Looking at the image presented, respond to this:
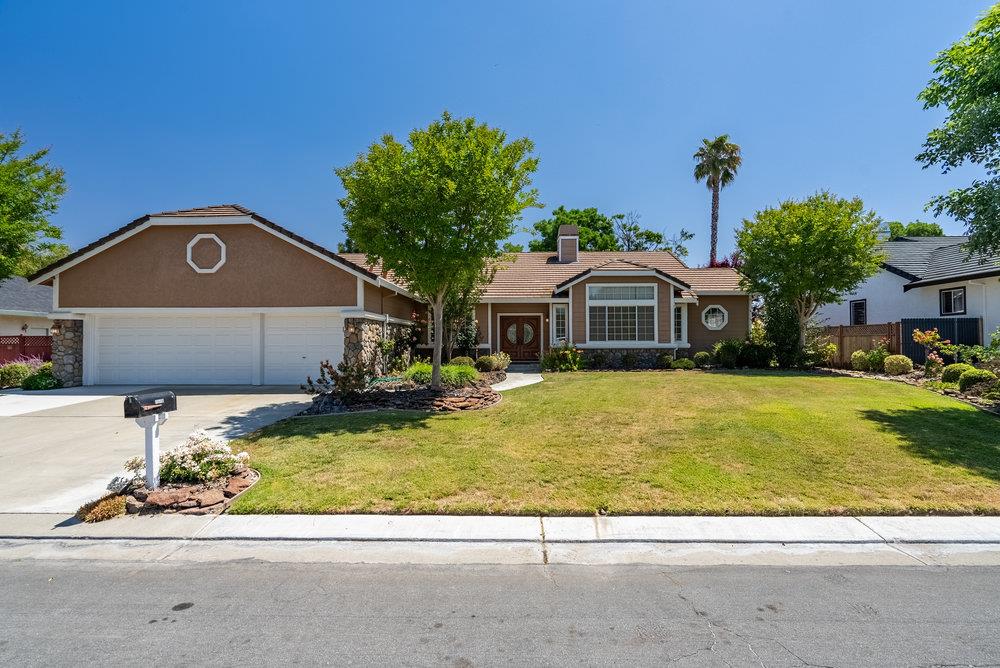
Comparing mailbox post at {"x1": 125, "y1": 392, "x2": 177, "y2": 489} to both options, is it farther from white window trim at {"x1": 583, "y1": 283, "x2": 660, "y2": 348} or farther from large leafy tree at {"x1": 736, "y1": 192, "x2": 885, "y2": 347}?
large leafy tree at {"x1": 736, "y1": 192, "x2": 885, "y2": 347}

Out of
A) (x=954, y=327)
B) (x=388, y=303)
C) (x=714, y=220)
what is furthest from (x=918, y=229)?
(x=388, y=303)

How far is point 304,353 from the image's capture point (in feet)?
51.7

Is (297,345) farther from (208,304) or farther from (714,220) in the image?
(714,220)

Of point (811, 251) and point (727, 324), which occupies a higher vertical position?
point (811, 251)

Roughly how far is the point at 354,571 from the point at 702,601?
9.07 ft

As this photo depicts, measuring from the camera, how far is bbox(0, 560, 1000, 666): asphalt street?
312 cm

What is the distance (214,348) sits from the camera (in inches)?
630

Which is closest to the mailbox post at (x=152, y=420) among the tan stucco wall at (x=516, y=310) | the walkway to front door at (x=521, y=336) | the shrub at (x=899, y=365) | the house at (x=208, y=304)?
the house at (x=208, y=304)

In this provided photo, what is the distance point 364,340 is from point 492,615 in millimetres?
12536

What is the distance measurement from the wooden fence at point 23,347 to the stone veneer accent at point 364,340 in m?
12.6

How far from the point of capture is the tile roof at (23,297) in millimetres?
21266

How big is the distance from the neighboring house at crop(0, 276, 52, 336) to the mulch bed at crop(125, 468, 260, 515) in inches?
797

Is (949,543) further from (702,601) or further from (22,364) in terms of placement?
(22,364)

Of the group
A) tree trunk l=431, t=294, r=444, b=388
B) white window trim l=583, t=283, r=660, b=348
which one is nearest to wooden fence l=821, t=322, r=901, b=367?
white window trim l=583, t=283, r=660, b=348
